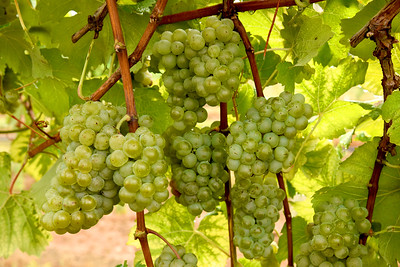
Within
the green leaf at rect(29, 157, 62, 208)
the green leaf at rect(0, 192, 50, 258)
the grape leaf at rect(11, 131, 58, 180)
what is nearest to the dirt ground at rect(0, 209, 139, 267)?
the grape leaf at rect(11, 131, 58, 180)

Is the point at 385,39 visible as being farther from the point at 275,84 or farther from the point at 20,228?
the point at 20,228

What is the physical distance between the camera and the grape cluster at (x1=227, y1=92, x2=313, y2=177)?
0.57 m

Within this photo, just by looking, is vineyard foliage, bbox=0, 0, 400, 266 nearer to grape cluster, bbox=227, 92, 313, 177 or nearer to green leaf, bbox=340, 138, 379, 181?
green leaf, bbox=340, 138, 379, 181

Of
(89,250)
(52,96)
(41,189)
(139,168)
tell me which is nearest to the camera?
(139,168)

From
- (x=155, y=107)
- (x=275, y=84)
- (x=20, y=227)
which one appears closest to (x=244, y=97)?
(x=275, y=84)

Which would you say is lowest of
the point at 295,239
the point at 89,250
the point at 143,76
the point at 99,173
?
the point at 89,250

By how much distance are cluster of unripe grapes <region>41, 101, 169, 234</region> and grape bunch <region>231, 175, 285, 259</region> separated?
19cm

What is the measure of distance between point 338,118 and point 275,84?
128 millimetres

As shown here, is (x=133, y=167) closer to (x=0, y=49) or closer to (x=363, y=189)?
(x=363, y=189)

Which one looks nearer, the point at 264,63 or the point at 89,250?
the point at 264,63

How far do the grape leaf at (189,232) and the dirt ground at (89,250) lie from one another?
10.3 ft

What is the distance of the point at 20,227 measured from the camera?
3.31 ft

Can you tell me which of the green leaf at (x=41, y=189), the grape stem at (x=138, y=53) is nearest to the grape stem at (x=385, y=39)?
the grape stem at (x=138, y=53)

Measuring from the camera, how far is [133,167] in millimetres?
460
